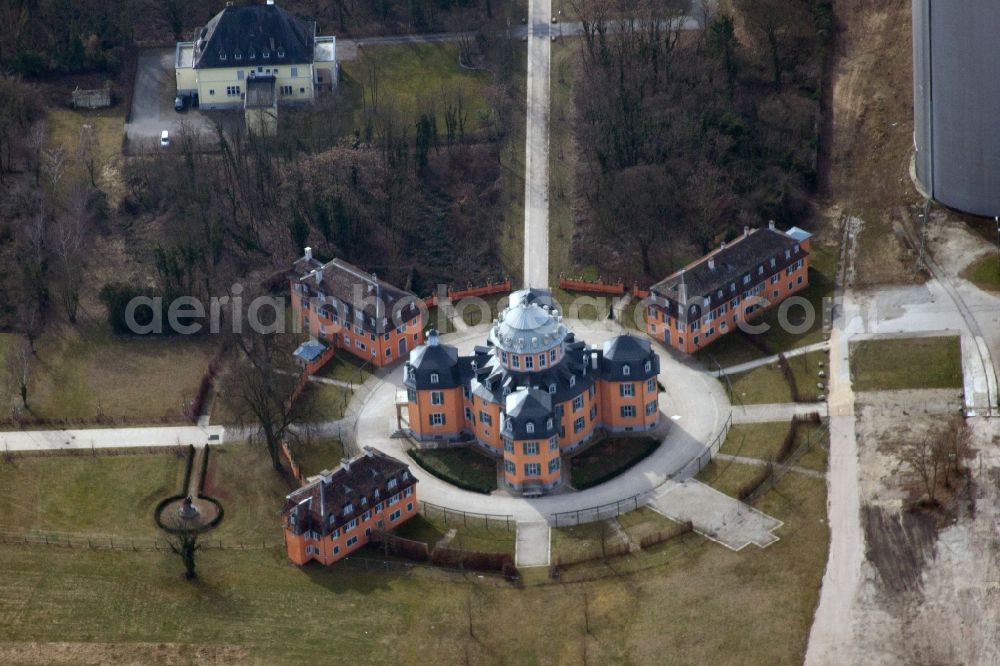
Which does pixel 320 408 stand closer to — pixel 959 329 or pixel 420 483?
pixel 420 483

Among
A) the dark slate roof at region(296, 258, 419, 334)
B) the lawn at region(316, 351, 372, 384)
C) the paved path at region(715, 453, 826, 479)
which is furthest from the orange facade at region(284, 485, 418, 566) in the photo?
the paved path at region(715, 453, 826, 479)

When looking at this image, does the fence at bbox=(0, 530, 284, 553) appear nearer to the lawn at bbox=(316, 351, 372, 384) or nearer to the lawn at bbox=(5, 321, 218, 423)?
the lawn at bbox=(5, 321, 218, 423)

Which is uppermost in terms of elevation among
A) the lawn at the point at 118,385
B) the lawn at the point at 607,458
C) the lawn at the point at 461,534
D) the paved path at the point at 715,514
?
the lawn at the point at 118,385

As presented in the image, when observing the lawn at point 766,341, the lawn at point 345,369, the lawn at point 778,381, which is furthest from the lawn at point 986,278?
the lawn at point 345,369

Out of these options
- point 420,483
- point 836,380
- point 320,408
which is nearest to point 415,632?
point 420,483

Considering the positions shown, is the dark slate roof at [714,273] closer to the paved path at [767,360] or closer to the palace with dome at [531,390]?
the paved path at [767,360]
